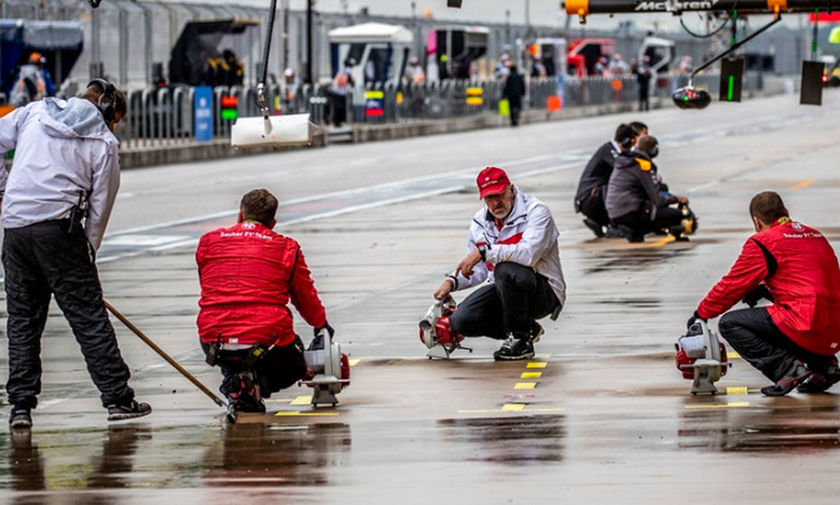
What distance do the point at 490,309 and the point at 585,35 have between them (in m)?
87.2

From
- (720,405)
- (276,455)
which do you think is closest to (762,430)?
(720,405)

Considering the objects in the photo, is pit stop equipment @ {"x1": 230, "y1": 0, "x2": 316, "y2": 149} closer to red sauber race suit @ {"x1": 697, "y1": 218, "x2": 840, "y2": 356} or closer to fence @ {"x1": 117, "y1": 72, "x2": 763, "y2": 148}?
red sauber race suit @ {"x1": 697, "y1": 218, "x2": 840, "y2": 356}

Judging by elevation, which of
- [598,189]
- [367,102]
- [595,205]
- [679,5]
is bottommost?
[367,102]

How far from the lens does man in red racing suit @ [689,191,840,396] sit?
10.1 meters

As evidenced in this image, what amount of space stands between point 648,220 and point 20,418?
11.7 metres

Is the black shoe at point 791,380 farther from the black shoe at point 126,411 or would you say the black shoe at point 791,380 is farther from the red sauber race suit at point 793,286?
the black shoe at point 126,411

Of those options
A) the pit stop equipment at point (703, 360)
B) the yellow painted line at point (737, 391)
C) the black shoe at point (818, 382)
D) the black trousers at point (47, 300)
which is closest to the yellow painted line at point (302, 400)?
the black trousers at point (47, 300)

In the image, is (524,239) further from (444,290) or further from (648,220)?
(648,220)

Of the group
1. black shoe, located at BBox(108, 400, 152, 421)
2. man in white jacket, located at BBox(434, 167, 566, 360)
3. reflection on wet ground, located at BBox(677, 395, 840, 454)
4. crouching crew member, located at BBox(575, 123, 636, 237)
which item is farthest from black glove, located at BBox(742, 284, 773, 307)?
crouching crew member, located at BBox(575, 123, 636, 237)

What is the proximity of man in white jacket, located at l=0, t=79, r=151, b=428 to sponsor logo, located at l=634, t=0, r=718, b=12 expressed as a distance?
6331 mm

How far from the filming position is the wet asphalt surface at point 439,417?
7.82 m

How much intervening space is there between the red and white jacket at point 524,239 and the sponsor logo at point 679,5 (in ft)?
10.8

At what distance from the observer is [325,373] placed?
9961 mm

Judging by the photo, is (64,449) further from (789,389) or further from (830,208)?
(830,208)
